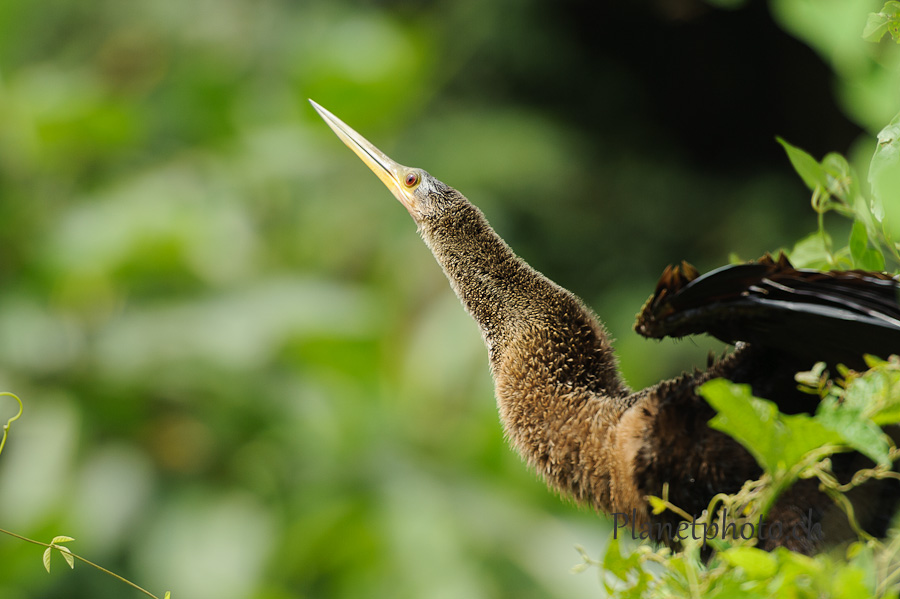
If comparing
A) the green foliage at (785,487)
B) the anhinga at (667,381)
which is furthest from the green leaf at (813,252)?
the green foliage at (785,487)

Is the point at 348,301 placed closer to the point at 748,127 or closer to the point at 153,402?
the point at 153,402

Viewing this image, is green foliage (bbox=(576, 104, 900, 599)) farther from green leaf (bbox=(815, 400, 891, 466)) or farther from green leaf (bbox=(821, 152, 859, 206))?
green leaf (bbox=(821, 152, 859, 206))

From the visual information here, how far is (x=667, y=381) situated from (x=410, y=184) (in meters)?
0.33

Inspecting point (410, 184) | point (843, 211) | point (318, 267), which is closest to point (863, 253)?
point (843, 211)

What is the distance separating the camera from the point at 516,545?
2.03 metres

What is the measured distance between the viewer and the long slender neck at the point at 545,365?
597mm

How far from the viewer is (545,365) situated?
627mm

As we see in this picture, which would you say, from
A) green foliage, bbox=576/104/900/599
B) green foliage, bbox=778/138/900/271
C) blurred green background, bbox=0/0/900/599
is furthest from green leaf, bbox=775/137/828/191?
blurred green background, bbox=0/0/900/599

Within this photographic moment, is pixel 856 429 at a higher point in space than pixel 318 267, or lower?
lower

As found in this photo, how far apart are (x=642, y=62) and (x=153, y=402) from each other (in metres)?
2.21

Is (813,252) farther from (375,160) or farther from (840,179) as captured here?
(375,160)

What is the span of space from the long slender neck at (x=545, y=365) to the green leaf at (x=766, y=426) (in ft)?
0.74

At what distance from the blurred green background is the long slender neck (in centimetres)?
133

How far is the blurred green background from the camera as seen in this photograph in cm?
202
